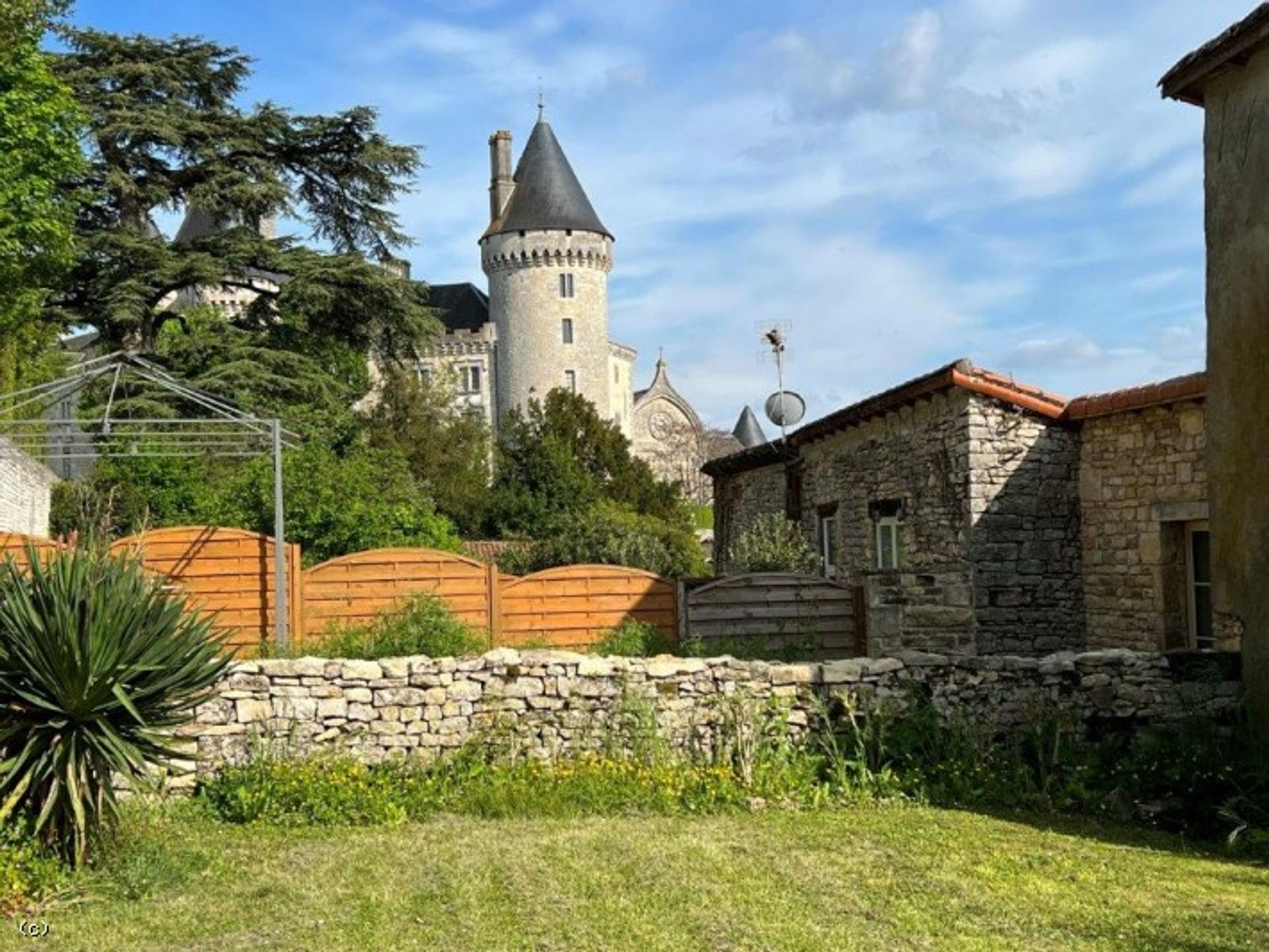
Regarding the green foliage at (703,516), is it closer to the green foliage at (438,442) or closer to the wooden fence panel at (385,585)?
the green foliage at (438,442)

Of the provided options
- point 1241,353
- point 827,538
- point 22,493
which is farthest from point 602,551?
point 1241,353

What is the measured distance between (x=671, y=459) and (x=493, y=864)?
53428mm

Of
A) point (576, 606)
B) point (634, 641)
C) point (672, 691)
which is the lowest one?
point (672, 691)

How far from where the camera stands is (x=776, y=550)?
53.8 ft

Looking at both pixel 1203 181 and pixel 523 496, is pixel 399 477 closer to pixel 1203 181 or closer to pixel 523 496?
pixel 523 496

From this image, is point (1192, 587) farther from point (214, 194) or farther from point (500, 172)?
point (500, 172)

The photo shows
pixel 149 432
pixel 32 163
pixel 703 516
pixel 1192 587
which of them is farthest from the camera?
pixel 703 516

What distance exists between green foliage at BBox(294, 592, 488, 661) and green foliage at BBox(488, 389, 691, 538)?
1420 centimetres

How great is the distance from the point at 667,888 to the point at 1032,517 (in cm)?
745

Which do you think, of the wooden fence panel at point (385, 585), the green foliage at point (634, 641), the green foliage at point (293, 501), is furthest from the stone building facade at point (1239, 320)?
the green foliage at point (293, 501)

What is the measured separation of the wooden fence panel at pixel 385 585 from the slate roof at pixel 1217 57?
8.37 m

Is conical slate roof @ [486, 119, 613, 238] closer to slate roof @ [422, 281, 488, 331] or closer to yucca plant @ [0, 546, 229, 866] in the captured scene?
slate roof @ [422, 281, 488, 331]

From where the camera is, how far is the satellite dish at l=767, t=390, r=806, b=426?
21859 mm

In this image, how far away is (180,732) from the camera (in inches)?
336
